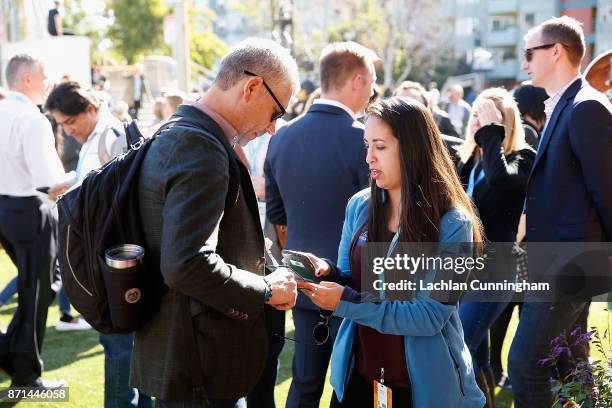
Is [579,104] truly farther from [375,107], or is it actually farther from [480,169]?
[375,107]

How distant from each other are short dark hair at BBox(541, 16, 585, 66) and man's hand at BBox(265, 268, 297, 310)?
2.26 m

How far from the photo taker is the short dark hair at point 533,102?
5594 millimetres

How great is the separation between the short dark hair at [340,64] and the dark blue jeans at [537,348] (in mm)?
1651

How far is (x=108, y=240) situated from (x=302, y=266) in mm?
763

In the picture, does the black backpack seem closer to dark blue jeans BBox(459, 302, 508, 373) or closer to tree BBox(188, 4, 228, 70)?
dark blue jeans BBox(459, 302, 508, 373)

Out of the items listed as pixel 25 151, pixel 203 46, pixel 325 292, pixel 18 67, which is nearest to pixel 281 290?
pixel 325 292

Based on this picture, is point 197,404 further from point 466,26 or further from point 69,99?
point 466,26

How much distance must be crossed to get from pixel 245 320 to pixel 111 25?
4769 cm

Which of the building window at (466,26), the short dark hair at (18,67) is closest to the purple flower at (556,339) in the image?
the short dark hair at (18,67)

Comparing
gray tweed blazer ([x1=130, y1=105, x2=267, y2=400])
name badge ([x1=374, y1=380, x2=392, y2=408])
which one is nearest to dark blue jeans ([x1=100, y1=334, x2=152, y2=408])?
gray tweed blazer ([x1=130, y1=105, x2=267, y2=400])

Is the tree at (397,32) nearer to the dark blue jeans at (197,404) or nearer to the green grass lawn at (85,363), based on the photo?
the green grass lawn at (85,363)

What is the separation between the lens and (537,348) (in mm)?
3670

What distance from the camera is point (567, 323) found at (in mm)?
3697

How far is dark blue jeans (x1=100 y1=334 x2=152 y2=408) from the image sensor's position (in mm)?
4090
